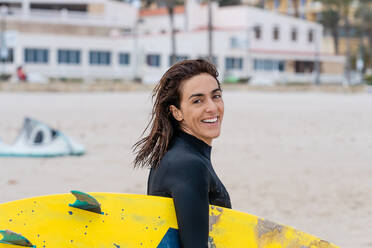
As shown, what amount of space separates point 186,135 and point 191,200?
0.31 meters

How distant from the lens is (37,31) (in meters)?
52.4

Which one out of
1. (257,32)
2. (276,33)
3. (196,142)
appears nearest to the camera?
(196,142)

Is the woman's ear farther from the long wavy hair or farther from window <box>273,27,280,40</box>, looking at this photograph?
window <box>273,27,280,40</box>

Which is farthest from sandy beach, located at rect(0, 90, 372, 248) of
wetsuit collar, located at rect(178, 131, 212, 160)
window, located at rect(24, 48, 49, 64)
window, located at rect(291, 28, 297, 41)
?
window, located at rect(291, 28, 297, 41)

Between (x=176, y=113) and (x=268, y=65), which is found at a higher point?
(x=176, y=113)

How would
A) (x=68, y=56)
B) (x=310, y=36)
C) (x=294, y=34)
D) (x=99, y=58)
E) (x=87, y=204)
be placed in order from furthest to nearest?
(x=310, y=36)
(x=294, y=34)
(x=99, y=58)
(x=68, y=56)
(x=87, y=204)

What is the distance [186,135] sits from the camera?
212 cm

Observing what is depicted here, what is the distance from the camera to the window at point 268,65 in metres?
55.8

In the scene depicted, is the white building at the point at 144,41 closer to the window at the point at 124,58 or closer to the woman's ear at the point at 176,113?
the window at the point at 124,58

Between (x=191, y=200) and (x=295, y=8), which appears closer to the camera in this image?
(x=191, y=200)

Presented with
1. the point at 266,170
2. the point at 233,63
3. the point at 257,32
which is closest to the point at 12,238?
the point at 266,170

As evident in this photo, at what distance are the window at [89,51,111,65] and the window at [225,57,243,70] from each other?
10.1m

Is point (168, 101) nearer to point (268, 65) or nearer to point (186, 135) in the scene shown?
point (186, 135)

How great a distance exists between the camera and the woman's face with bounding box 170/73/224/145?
6.86 feet
